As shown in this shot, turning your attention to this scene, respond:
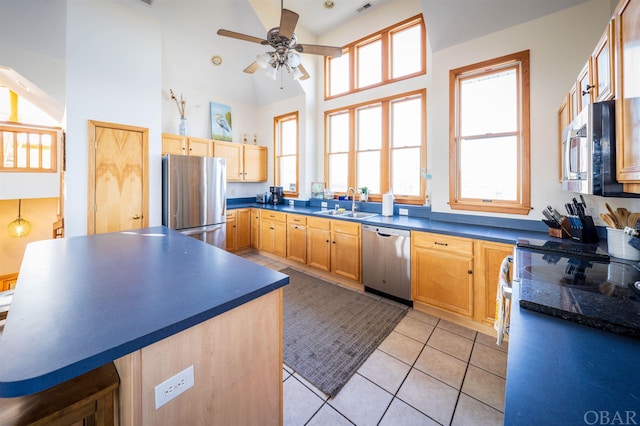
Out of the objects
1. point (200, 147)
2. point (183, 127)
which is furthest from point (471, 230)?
point (183, 127)

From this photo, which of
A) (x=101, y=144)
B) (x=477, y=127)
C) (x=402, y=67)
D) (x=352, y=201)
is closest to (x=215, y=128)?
(x=101, y=144)

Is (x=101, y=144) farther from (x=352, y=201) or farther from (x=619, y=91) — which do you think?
(x=619, y=91)

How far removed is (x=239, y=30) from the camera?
4.27 metres

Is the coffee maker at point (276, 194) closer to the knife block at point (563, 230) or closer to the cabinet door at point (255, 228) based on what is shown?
the cabinet door at point (255, 228)

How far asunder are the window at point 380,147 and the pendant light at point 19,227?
8.06m

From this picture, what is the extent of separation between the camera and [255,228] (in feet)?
16.0

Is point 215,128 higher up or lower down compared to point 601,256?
higher up

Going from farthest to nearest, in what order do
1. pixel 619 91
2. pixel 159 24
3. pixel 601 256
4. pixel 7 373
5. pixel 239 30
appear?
pixel 239 30, pixel 159 24, pixel 601 256, pixel 619 91, pixel 7 373

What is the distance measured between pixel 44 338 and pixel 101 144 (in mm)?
3348

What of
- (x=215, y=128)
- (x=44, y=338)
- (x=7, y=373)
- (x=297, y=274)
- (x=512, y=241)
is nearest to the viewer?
(x=7, y=373)

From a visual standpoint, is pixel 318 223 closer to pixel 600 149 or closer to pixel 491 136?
pixel 491 136

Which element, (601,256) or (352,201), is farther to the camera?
(352,201)

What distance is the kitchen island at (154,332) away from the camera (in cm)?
70

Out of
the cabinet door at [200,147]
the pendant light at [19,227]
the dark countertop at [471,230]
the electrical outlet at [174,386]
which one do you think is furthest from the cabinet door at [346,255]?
the pendant light at [19,227]
